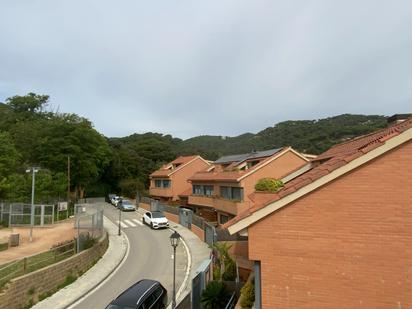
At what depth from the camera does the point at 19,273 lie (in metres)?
15.9

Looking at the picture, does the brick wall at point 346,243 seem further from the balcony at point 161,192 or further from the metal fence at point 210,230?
the balcony at point 161,192

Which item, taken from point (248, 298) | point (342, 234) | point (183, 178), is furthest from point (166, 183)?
point (342, 234)

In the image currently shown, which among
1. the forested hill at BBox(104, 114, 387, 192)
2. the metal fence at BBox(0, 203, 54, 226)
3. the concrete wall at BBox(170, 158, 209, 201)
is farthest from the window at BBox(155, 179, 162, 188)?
the metal fence at BBox(0, 203, 54, 226)

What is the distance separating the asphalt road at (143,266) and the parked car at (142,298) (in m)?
3.07

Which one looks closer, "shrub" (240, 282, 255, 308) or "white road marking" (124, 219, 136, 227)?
"shrub" (240, 282, 255, 308)

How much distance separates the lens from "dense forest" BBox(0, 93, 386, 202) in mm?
42156

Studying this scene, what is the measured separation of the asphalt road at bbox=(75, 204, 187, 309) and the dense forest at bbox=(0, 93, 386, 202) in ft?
49.8

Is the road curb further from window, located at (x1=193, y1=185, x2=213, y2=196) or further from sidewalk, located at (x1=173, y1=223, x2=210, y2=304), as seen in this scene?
window, located at (x1=193, y1=185, x2=213, y2=196)

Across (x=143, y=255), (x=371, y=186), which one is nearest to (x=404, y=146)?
(x=371, y=186)

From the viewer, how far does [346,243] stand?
25.6 feet

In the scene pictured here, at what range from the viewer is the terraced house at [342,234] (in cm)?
751

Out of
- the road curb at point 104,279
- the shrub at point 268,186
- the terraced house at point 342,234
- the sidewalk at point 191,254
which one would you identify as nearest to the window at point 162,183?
the sidewalk at point 191,254

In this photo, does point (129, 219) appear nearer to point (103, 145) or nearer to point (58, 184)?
point (58, 184)

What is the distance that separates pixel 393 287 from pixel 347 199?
2001 mm
